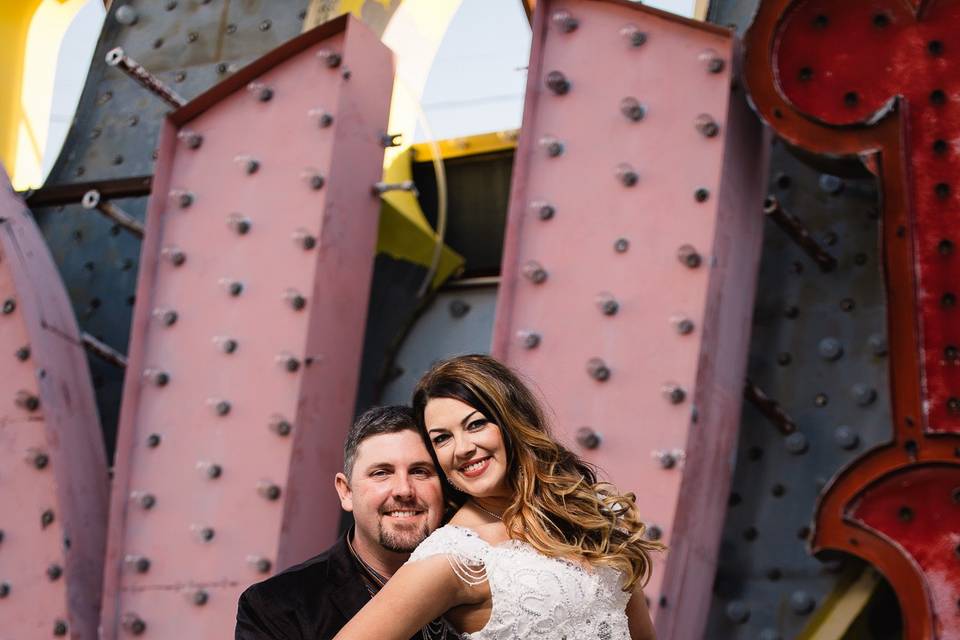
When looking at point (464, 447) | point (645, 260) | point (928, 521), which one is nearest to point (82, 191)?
point (645, 260)

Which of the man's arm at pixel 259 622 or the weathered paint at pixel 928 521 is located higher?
the weathered paint at pixel 928 521

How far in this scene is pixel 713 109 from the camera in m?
5.07

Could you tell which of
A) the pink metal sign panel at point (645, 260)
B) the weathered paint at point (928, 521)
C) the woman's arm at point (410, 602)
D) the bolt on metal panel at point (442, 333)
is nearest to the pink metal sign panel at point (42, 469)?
the bolt on metal panel at point (442, 333)

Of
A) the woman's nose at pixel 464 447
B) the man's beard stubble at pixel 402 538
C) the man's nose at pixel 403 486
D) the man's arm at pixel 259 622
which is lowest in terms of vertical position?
the man's arm at pixel 259 622

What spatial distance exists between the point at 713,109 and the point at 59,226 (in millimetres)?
3672

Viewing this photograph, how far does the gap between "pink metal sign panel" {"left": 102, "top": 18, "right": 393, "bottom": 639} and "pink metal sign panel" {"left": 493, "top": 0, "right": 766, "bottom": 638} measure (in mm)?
781

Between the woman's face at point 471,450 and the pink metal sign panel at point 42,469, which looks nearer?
the woman's face at point 471,450

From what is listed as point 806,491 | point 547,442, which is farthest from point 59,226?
point 547,442

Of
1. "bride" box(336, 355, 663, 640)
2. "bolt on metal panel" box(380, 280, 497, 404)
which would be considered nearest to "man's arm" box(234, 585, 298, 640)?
"bride" box(336, 355, 663, 640)

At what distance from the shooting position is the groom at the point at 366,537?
10.4ft

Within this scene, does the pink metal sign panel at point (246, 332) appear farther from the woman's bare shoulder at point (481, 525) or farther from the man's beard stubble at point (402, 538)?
the woman's bare shoulder at point (481, 525)

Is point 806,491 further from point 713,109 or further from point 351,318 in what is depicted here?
point 351,318

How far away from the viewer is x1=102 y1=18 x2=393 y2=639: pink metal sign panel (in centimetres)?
552

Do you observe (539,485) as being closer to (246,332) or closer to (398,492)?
(398,492)
